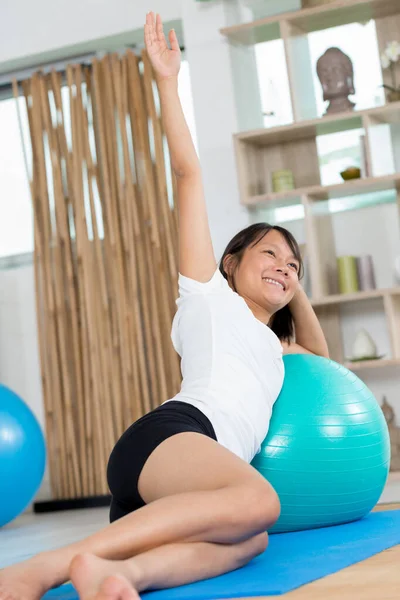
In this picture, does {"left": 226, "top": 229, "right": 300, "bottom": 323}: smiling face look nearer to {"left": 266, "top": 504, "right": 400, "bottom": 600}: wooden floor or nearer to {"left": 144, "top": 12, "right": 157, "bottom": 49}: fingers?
{"left": 144, "top": 12, "right": 157, "bottom": 49}: fingers

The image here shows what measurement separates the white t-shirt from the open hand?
21.1 inches

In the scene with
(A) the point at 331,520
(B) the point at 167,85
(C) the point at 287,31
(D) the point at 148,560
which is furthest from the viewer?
(C) the point at 287,31

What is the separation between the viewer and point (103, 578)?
1.51m

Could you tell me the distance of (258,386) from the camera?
2.19m


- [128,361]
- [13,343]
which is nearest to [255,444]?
[128,361]

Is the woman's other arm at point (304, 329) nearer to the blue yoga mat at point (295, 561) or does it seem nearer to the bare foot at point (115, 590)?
the blue yoga mat at point (295, 561)

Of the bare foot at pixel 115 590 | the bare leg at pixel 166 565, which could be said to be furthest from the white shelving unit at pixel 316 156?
the bare foot at pixel 115 590

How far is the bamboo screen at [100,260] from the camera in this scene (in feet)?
15.6

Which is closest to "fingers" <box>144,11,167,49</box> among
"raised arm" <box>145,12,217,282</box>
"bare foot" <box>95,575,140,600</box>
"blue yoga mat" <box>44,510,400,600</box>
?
"raised arm" <box>145,12,217,282</box>

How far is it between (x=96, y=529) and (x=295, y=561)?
1766 millimetres

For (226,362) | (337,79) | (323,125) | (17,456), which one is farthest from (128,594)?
(337,79)

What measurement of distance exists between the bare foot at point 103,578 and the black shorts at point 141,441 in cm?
36

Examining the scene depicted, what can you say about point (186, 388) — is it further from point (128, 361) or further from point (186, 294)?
point (128, 361)

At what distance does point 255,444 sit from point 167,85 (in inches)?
36.7
